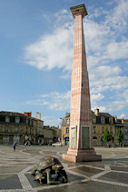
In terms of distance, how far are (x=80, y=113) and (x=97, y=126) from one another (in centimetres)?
4021

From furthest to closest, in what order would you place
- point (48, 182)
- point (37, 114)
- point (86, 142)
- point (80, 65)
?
point (37, 114), point (80, 65), point (86, 142), point (48, 182)

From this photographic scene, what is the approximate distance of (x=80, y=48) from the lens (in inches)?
680

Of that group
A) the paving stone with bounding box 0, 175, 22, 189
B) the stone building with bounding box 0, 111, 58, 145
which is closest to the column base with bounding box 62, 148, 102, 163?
the paving stone with bounding box 0, 175, 22, 189

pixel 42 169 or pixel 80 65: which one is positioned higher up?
pixel 80 65

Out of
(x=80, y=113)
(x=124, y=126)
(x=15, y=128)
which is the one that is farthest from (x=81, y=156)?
(x=124, y=126)

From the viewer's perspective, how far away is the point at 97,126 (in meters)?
53.9

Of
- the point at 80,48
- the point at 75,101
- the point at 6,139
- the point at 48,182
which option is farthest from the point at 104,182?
the point at 6,139

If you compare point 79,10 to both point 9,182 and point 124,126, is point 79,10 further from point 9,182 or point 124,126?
point 124,126

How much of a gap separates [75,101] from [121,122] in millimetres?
50515

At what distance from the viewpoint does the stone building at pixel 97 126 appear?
52781 millimetres

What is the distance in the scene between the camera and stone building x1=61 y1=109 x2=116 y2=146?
5278 cm

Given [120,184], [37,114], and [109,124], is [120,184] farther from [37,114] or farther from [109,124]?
[37,114]

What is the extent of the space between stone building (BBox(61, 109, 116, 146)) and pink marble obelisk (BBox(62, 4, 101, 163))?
3718 centimetres

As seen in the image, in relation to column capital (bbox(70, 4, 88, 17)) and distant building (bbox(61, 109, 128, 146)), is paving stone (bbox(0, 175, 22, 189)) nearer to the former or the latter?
column capital (bbox(70, 4, 88, 17))
